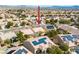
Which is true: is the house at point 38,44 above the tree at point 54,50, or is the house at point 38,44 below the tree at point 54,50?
above

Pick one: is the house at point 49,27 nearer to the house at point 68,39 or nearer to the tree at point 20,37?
the house at point 68,39

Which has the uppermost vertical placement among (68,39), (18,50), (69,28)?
(69,28)

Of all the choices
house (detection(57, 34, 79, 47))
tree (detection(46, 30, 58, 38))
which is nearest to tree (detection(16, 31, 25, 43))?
tree (detection(46, 30, 58, 38))

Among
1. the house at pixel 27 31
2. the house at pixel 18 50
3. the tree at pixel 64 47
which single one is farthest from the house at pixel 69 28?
the house at pixel 18 50

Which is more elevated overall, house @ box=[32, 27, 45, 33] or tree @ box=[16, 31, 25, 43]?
house @ box=[32, 27, 45, 33]

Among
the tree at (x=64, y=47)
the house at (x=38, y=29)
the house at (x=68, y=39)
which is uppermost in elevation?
the house at (x=38, y=29)

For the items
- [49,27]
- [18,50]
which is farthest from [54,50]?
[18,50]

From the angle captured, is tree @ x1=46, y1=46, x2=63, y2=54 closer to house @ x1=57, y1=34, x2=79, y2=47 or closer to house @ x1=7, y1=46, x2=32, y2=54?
house @ x1=57, y1=34, x2=79, y2=47

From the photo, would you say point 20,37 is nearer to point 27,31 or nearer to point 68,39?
point 27,31
